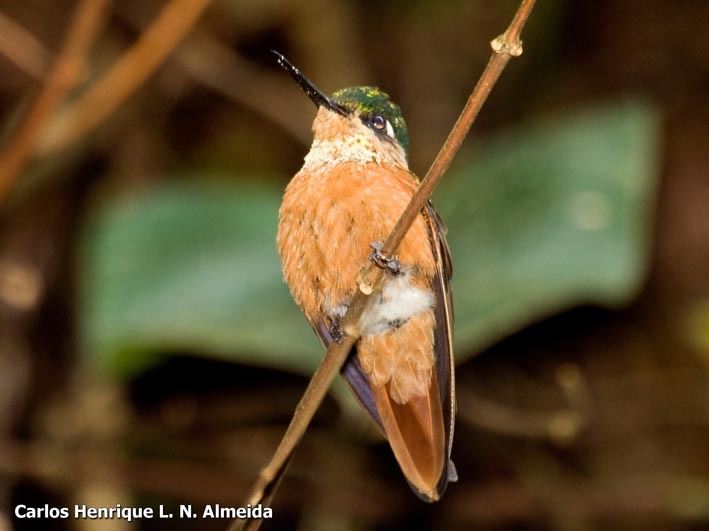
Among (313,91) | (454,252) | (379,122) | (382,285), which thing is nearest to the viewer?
(382,285)

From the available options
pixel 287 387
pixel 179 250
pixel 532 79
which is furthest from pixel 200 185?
pixel 532 79

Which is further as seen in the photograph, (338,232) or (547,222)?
(547,222)

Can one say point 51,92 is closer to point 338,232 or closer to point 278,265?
point 278,265

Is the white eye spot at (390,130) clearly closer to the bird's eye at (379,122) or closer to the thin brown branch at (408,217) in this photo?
the bird's eye at (379,122)

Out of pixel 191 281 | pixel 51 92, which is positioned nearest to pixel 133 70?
pixel 51 92

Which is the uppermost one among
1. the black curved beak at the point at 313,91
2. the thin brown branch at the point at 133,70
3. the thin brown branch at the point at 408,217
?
the thin brown branch at the point at 133,70

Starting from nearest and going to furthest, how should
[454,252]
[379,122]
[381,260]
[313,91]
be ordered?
[381,260], [313,91], [379,122], [454,252]

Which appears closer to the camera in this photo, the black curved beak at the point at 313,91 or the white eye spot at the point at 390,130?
the black curved beak at the point at 313,91

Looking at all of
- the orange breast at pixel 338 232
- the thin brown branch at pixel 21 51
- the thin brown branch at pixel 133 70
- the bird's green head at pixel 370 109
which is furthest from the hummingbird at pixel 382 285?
the thin brown branch at pixel 21 51
